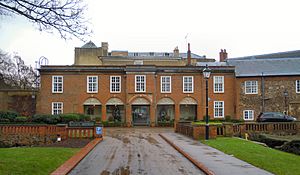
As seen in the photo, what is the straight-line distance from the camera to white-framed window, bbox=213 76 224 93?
4272cm

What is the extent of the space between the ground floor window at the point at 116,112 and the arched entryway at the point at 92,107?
3.80 feet

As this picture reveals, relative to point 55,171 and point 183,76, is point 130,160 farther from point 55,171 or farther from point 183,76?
point 183,76

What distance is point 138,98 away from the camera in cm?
4138

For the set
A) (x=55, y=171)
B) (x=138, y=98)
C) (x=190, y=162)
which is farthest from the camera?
(x=138, y=98)

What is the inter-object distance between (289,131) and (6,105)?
31.9 m

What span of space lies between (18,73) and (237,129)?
43545 mm

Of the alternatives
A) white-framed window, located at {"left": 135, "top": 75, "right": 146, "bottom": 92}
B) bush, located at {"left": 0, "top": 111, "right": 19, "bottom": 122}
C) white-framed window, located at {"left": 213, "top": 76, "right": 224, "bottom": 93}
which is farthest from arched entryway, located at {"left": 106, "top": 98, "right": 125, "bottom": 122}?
bush, located at {"left": 0, "top": 111, "right": 19, "bottom": 122}

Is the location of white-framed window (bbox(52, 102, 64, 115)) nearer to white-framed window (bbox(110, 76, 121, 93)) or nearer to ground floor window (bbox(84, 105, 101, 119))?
ground floor window (bbox(84, 105, 101, 119))

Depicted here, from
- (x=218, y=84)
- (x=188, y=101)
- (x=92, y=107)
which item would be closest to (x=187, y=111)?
(x=188, y=101)

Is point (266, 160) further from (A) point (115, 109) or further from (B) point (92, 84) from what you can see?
(B) point (92, 84)

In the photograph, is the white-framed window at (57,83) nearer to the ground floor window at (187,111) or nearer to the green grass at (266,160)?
the ground floor window at (187,111)

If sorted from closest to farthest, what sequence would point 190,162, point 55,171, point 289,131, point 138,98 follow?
point 55,171 → point 190,162 → point 289,131 → point 138,98

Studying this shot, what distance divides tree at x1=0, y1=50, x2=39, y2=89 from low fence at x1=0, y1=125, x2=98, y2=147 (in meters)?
32.1

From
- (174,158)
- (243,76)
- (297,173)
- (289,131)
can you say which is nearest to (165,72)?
(243,76)
